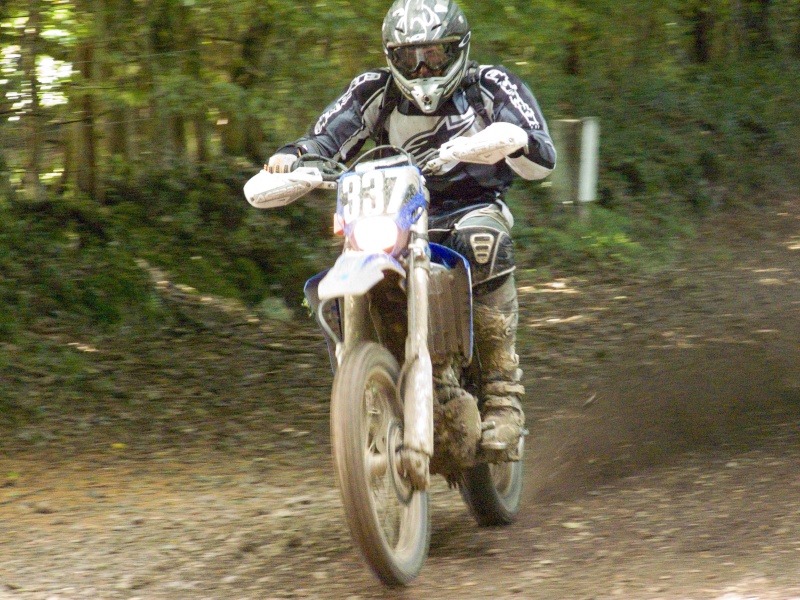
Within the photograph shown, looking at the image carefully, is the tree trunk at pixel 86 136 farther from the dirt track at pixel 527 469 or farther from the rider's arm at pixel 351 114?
the rider's arm at pixel 351 114

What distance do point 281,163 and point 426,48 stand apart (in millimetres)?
726

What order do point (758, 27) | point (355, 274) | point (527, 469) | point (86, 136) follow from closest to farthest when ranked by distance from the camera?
point (355, 274)
point (527, 469)
point (86, 136)
point (758, 27)

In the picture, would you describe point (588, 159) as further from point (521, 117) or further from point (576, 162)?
point (521, 117)

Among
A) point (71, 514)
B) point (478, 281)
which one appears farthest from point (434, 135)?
point (71, 514)

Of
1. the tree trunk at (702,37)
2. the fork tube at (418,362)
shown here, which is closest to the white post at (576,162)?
the tree trunk at (702,37)

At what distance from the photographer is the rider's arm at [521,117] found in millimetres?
4223

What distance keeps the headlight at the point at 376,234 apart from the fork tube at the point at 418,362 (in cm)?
12

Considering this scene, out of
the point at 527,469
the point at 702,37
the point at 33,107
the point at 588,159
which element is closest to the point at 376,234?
the point at 527,469

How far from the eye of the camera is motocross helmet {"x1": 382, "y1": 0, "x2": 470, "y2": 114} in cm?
421

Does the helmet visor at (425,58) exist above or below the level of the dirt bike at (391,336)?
above

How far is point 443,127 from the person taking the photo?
4453mm

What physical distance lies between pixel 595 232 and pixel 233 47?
3.84 m

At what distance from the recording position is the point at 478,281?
432cm

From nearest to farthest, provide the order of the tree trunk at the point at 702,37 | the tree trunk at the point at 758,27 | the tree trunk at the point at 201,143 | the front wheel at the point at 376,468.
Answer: the front wheel at the point at 376,468
the tree trunk at the point at 201,143
the tree trunk at the point at 702,37
the tree trunk at the point at 758,27
